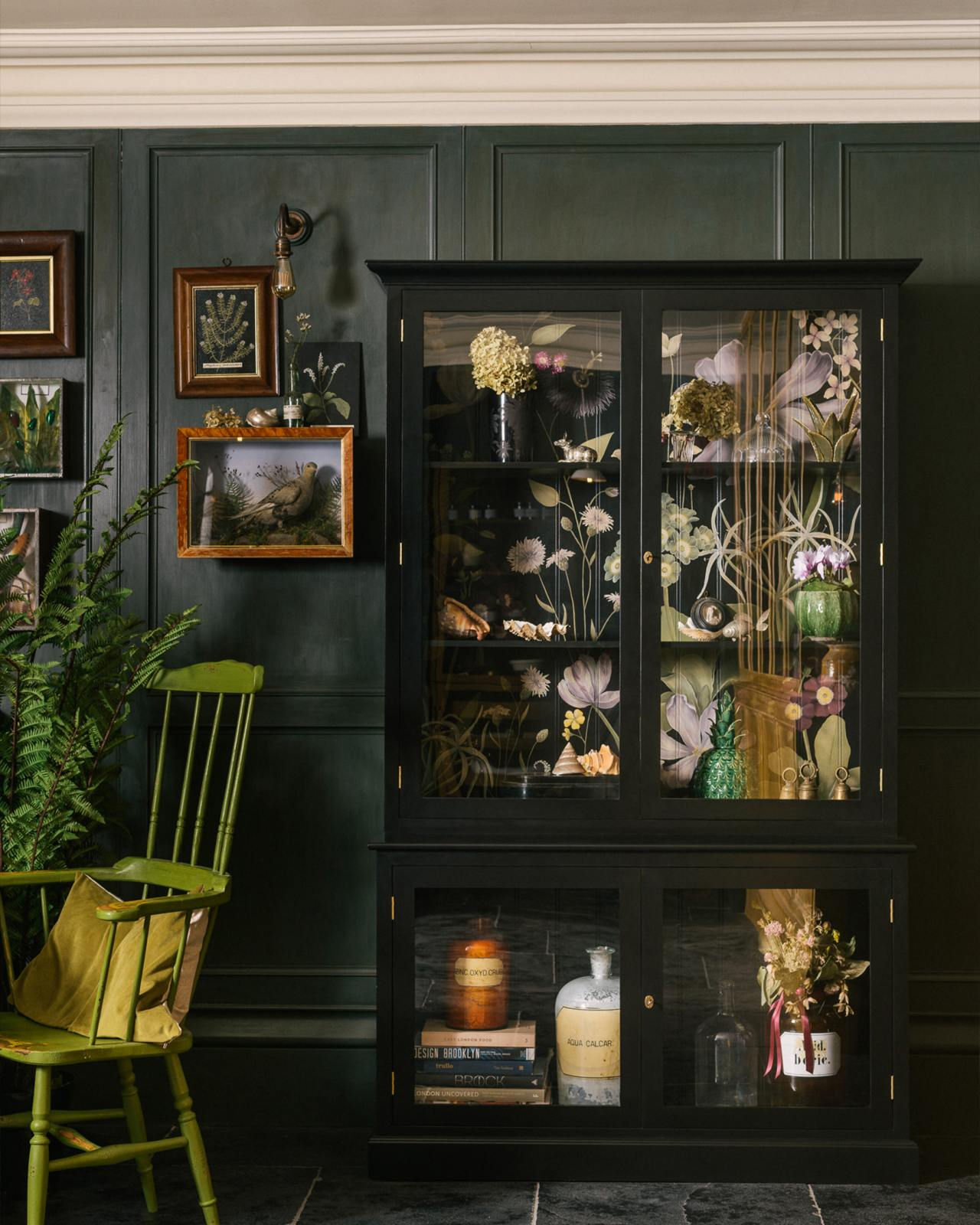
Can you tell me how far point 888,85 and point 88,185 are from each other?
225 centimetres

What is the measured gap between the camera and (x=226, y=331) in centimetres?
321

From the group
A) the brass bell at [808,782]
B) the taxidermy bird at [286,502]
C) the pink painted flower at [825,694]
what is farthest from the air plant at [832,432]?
the taxidermy bird at [286,502]

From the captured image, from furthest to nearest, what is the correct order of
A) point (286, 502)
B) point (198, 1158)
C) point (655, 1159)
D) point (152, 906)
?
point (286, 502), point (655, 1159), point (198, 1158), point (152, 906)

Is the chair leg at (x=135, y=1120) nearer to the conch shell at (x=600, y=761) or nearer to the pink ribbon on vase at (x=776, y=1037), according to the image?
the conch shell at (x=600, y=761)

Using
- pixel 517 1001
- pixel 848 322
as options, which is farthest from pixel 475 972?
pixel 848 322

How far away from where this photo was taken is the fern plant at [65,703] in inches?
105

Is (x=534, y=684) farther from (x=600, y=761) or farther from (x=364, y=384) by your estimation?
(x=364, y=384)

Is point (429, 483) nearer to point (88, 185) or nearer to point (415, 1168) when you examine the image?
point (88, 185)

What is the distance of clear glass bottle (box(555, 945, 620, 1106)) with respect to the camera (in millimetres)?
2748

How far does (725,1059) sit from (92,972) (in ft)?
4.89

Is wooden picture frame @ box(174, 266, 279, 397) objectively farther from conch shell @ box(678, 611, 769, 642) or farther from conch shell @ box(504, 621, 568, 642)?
conch shell @ box(678, 611, 769, 642)

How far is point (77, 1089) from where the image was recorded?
315 centimetres

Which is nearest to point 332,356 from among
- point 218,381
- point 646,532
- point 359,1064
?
point 218,381

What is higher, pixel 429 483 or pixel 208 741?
pixel 429 483
